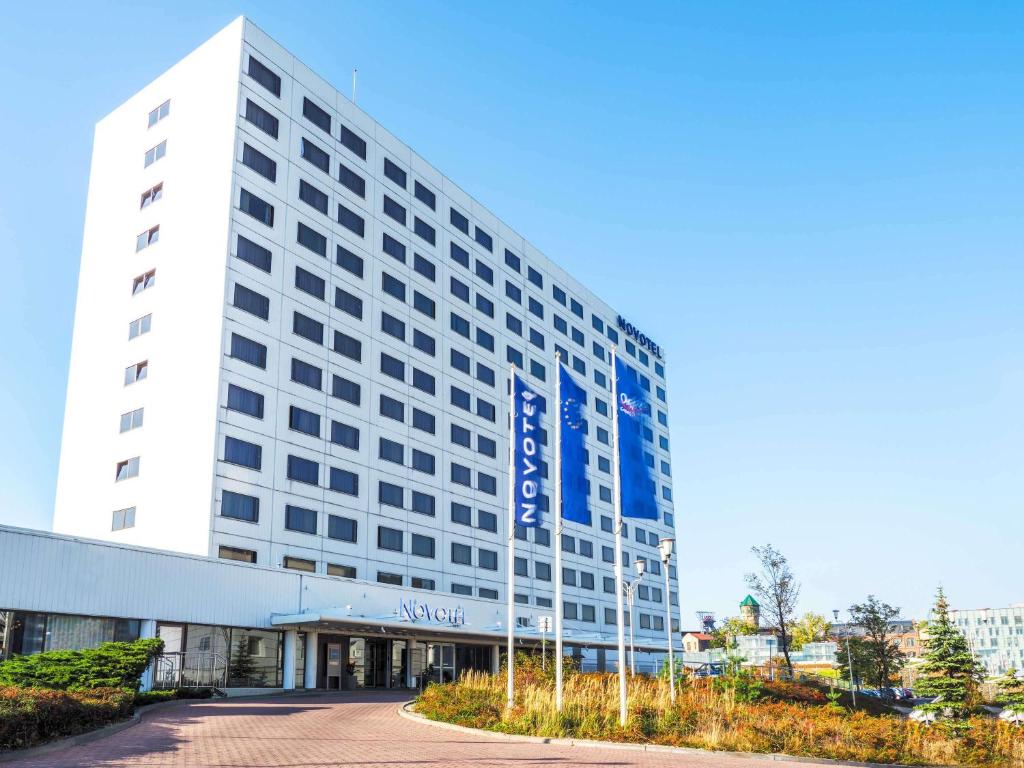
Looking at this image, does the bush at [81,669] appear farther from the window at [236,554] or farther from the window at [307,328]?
the window at [307,328]

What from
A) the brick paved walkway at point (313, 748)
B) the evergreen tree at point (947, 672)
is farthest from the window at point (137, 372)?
the evergreen tree at point (947, 672)

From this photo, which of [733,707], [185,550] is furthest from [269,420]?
[733,707]

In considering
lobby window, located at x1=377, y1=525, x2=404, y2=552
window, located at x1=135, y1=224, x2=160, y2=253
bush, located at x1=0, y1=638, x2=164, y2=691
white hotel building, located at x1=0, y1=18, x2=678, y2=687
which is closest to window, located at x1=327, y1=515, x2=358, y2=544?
white hotel building, located at x1=0, y1=18, x2=678, y2=687

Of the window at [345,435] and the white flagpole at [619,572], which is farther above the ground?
the window at [345,435]

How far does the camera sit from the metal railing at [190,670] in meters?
41.2

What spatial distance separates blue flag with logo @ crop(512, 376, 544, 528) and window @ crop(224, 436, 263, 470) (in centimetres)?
2295

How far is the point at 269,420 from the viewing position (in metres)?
52.2

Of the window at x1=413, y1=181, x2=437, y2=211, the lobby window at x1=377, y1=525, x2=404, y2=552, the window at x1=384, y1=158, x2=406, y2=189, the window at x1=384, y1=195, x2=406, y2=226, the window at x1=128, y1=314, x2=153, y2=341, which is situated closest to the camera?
the window at x1=128, y1=314, x2=153, y2=341

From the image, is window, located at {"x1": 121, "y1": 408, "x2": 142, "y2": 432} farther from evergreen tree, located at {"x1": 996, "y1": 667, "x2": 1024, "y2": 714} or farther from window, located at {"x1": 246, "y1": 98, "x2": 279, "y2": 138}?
→ evergreen tree, located at {"x1": 996, "y1": 667, "x2": 1024, "y2": 714}

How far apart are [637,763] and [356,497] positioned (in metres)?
39.4

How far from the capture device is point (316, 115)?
61000mm

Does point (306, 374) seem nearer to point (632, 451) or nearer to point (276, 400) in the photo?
point (276, 400)

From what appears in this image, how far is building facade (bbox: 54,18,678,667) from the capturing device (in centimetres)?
5059

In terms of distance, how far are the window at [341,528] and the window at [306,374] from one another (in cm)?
761
